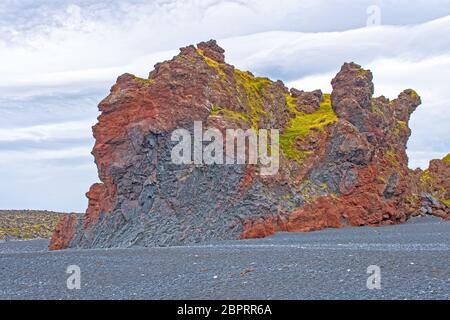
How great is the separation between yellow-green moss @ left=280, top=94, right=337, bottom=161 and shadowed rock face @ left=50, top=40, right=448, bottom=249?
0.32m

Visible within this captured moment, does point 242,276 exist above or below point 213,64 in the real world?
below

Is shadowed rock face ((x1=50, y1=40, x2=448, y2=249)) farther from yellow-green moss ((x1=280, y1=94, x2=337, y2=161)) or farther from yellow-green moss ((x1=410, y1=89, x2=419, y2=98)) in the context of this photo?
yellow-green moss ((x1=410, y1=89, x2=419, y2=98))

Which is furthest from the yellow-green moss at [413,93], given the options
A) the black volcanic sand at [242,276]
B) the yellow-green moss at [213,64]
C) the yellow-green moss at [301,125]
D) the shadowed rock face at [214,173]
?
the black volcanic sand at [242,276]

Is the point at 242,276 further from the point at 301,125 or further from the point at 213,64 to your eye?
the point at 301,125

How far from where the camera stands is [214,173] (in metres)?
57.4

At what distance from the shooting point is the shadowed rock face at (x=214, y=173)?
185 feet

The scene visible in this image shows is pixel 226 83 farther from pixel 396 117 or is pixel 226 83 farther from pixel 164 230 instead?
pixel 396 117

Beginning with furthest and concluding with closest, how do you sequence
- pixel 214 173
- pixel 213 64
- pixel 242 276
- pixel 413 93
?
pixel 413 93, pixel 213 64, pixel 214 173, pixel 242 276

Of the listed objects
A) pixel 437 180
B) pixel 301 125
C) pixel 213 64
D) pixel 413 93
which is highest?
pixel 413 93

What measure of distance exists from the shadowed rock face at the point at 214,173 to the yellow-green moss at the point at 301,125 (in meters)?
0.32

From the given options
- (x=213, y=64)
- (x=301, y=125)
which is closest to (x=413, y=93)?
(x=301, y=125)

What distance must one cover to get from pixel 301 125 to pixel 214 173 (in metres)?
22.0

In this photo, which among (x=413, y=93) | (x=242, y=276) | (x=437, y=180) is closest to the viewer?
(x=242, y=276)

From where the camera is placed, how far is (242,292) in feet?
70.0
